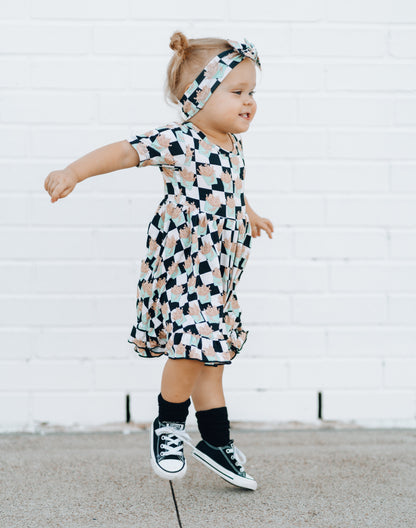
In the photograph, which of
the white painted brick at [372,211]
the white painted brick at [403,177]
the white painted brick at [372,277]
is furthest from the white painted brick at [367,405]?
the white painted brick at [403,177]

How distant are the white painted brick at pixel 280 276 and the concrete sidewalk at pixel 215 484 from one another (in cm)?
64

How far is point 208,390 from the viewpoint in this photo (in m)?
2.55

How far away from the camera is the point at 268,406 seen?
3.32 m

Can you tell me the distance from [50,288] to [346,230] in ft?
4.33

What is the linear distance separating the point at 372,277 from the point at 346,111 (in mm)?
737

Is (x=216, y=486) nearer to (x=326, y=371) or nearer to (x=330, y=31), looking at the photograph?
(x=326, y=371)

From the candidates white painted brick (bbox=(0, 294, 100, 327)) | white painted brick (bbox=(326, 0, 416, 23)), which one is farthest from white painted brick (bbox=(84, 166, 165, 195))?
white painted brick (bbox=(326, 0, 416, 23))

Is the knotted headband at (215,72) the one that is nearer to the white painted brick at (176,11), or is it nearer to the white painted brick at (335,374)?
the white painted brick at (176,11)

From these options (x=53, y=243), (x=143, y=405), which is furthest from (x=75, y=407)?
(x=53, y=243)

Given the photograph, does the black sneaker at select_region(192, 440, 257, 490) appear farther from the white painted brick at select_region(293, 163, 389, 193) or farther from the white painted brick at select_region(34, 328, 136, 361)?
the white painted brick at select_region(293, 163, 389, 193)

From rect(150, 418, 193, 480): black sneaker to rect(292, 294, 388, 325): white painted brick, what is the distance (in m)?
1.01

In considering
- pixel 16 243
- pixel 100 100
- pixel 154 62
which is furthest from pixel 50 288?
pixel 154 62

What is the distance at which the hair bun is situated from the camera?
2.39 meters

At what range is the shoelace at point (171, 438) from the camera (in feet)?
7.90
